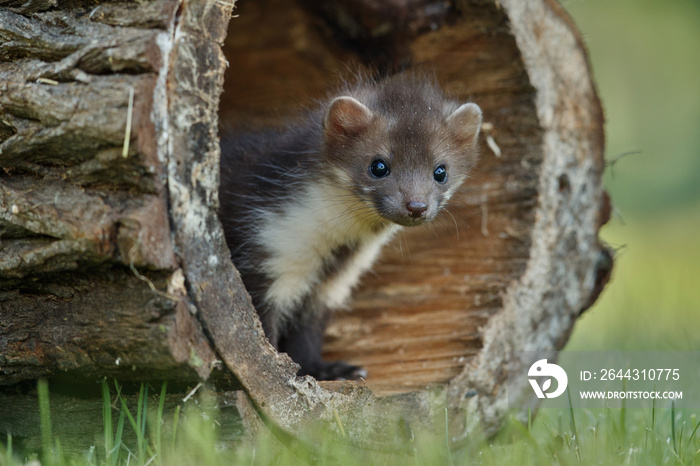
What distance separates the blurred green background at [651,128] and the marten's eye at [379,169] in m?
5.38

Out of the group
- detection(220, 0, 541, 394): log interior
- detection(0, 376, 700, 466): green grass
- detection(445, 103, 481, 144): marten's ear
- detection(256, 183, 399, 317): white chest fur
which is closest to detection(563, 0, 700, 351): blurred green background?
detection(220, 0, 541, 394): log interior

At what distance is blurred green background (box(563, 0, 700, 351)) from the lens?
425 inches

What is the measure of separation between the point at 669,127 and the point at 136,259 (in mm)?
13464

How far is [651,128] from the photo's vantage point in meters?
14.4

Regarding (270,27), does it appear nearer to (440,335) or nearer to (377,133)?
(377,133)

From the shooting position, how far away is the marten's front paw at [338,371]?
4.64 meters

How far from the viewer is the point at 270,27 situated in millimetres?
6133

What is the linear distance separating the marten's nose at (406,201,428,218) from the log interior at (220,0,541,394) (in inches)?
30.1

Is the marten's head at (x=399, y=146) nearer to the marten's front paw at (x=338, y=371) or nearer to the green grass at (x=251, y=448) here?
the marten's front paw at (x=338, y=371)

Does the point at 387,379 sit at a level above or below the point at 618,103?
above

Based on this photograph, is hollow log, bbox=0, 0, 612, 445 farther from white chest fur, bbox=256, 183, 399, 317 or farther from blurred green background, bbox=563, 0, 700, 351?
blurred green background, bbox=563, 0, 700, 351

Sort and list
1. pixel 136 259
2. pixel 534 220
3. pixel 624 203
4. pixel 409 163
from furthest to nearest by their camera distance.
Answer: pixel 624 203 < pixel 534 220 < pixel 409 163 < pixel 136 259

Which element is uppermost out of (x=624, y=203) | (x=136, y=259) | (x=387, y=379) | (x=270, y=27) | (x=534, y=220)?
(x=136, y=259)

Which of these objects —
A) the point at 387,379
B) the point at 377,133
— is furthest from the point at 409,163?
the point at 387,379
